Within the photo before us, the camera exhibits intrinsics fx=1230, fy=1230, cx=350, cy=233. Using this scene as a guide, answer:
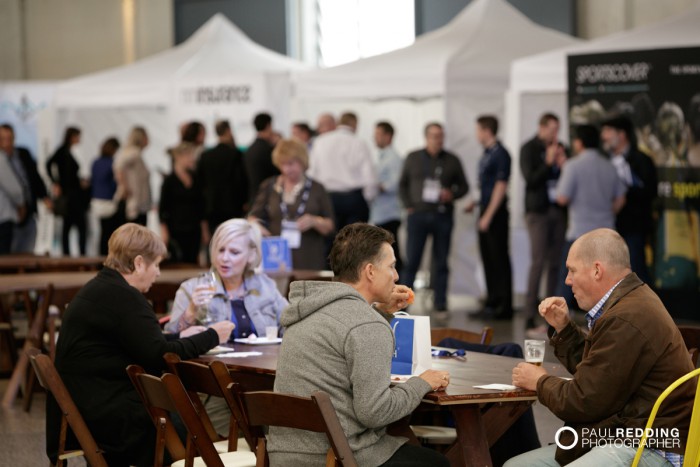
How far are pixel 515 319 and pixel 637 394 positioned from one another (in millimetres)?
7236

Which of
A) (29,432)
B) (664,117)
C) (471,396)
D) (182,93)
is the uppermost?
(182,93)

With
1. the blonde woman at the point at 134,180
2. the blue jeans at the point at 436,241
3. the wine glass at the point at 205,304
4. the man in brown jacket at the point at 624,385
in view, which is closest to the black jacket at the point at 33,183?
the blonde woman at the point at 134,180

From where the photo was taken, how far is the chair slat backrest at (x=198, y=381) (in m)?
4.24

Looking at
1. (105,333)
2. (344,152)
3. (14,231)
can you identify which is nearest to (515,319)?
(344,152)

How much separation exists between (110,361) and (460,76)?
7206 mm

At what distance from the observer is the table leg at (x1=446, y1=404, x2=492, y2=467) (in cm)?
398

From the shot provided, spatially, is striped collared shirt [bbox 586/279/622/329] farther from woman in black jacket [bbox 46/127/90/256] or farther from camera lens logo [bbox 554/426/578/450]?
woman in black jacket [bbox 46/127/90/256]

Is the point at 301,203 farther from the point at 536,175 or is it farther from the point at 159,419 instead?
the point at 159,419

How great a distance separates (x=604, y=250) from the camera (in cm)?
379

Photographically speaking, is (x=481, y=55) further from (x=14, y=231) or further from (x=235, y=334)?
(x=235, y=334)

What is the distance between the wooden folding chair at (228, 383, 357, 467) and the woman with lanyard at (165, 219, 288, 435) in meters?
1.97

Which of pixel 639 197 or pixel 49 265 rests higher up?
pixel 639 197

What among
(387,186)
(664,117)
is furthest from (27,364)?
(664,117)

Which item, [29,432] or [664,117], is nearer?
[29,432]
